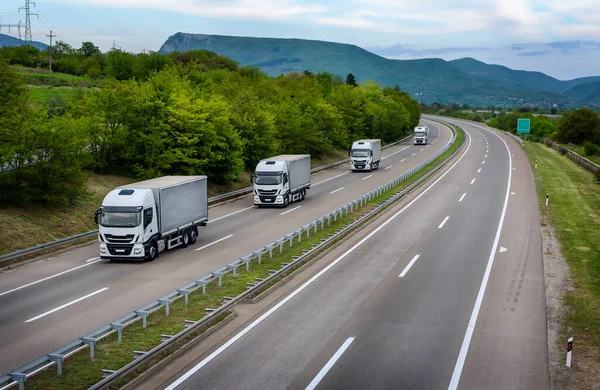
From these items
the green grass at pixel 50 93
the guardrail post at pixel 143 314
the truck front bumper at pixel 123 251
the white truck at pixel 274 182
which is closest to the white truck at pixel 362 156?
the white truck at pixel 274 182

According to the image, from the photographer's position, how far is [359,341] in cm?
1709

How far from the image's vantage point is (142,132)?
44656mm

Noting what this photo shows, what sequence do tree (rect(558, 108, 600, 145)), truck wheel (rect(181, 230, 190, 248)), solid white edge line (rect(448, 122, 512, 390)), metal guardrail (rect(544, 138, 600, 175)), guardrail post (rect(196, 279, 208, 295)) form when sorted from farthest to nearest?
tree (rect(558, 108, 600, 145)), metal guardrail (rect(544, 138, 600, 175)), truck wheel (rect(181, 230, 190, 248)), guardrail post (rect(196, 279, 208, 295)), solid white edge line (rect(448, 122, 512, 390))

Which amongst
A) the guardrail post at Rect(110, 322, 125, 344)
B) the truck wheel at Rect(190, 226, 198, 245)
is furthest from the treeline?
the guardrail post at Rect(110, 322, 125, 344)

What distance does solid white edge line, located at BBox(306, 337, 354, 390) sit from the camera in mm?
14242

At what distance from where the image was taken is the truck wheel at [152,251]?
27.6m

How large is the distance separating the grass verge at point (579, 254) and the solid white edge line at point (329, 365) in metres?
5.18

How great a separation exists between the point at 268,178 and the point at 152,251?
16097 millimetres

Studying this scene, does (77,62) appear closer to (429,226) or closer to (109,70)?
(109,70)

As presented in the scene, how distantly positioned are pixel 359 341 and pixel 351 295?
469 centimetres

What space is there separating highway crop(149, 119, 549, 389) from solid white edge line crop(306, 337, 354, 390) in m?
0.02

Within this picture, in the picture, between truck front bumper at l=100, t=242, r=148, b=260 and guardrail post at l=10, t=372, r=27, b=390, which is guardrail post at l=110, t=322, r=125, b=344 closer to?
guardrail post at l=10, t=372, r=27, b=390

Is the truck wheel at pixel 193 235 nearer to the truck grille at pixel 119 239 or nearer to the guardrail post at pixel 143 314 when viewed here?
the truck grille at pixel 119 239

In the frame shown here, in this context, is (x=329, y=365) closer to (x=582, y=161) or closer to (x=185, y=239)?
(x=185, y=239)
